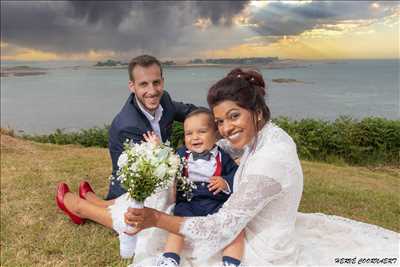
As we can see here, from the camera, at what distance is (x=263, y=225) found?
3.61m

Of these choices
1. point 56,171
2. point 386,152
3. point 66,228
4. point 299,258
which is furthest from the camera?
point 386,152

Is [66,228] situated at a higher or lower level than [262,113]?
lower

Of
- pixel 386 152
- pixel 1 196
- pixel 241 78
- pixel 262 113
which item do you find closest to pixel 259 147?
pixel 262 113

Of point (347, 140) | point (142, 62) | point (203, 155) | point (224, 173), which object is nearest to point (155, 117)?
point (142, 62)

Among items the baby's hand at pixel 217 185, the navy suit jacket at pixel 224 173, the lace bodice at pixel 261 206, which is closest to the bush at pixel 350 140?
the navy suit jacket at pixel 224 173

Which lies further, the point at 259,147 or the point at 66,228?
the point at 66,228

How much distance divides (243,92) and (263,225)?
39.5 inches

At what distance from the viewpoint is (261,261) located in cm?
363

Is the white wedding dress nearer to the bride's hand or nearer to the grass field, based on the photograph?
the bride's hand

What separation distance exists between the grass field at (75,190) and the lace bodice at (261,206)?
1788 mm

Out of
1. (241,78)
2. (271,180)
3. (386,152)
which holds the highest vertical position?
(241,78)

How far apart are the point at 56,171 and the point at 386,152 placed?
22.7 feet

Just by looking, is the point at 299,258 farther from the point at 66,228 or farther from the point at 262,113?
the point at 66,228

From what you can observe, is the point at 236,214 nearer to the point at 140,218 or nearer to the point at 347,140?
the point at 140,218
